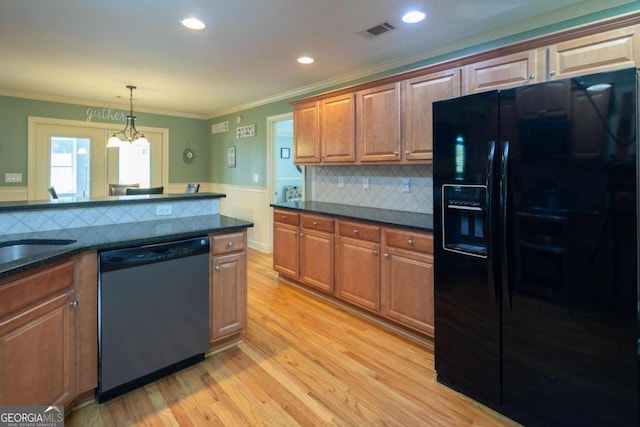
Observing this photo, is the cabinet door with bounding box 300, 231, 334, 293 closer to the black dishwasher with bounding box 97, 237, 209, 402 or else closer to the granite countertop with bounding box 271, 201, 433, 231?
the granite countertop with bounding box 271, 201, 433, 231

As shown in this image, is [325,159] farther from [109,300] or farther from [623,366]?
[623,366]

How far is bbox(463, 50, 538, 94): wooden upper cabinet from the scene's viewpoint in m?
2.35

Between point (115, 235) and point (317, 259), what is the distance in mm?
1947

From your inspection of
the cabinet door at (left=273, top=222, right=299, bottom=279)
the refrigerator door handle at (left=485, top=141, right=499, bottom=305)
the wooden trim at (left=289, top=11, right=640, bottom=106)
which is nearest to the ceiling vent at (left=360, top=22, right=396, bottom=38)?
the wooden trim at (left=289, top=11, right=640, bottom=106)

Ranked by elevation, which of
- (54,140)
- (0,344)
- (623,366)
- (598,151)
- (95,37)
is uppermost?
(95,37)

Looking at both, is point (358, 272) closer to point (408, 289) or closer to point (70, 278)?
point (408, 289)

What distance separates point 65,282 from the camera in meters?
1.78

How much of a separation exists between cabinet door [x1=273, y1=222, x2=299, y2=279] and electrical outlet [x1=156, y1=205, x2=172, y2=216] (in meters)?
1.46

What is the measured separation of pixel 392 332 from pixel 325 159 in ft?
6.27

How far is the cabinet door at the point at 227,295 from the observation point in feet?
8.07

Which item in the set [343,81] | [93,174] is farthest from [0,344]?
[93,174]

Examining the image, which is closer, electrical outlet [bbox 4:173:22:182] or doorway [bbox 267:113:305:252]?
electrical outlet [bbox 4:173:22:182]

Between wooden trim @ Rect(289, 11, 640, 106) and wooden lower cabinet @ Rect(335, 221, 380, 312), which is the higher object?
wooden trim @ Rect(289, 11, 640, 106)

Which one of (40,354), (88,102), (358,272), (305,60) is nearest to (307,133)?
(305,60)
